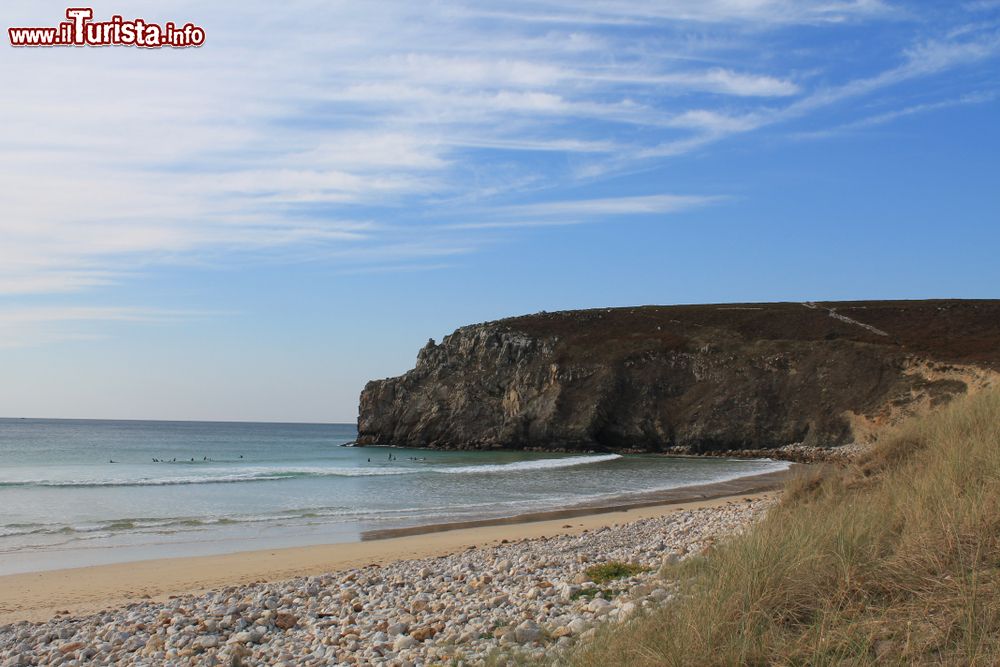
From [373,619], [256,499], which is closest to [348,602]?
[373,619]

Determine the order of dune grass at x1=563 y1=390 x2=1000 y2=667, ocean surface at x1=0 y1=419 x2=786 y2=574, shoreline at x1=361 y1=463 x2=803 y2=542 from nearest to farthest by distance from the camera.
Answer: dune grass at x1=563 y1=390 x2=1000 y2=667
ocean surface at x1=0 y1=419 x2=786 y2=574
shoreline at x1=361 y1=463 x2=803 y2=542

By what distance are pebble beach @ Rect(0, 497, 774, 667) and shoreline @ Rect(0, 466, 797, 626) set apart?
1.12 meters

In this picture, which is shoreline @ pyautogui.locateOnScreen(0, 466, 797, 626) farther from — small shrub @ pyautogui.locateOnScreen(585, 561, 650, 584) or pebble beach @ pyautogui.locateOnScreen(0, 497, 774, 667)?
small shrub @ pyautogui.locateOnScreen(585, 561, 650, 584)

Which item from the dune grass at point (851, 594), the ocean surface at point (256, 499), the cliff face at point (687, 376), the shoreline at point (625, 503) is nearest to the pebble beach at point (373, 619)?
the dune grass at point (851, 594)

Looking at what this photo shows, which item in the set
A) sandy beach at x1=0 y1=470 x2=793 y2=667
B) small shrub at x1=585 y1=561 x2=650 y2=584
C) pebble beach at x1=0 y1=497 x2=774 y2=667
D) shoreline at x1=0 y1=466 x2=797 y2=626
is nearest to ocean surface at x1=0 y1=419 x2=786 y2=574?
shoreline at x1=0 y1=466 x2=797 y2=626

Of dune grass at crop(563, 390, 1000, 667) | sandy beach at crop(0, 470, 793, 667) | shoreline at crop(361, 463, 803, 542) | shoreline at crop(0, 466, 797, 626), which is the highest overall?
dune grass at crop(563, 390, 1000, 667)

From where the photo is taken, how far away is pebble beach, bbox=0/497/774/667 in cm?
607

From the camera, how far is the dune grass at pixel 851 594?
13.5 feet

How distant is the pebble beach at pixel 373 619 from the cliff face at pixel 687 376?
4735 centimetres

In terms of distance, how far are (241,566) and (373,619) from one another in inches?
267

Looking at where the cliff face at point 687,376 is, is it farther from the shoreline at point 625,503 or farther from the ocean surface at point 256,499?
the shoreline at point 625,503

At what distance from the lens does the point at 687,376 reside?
6278cm

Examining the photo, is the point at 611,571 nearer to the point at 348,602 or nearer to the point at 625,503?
the point at 348,602

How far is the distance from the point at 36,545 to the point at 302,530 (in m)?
5.47
